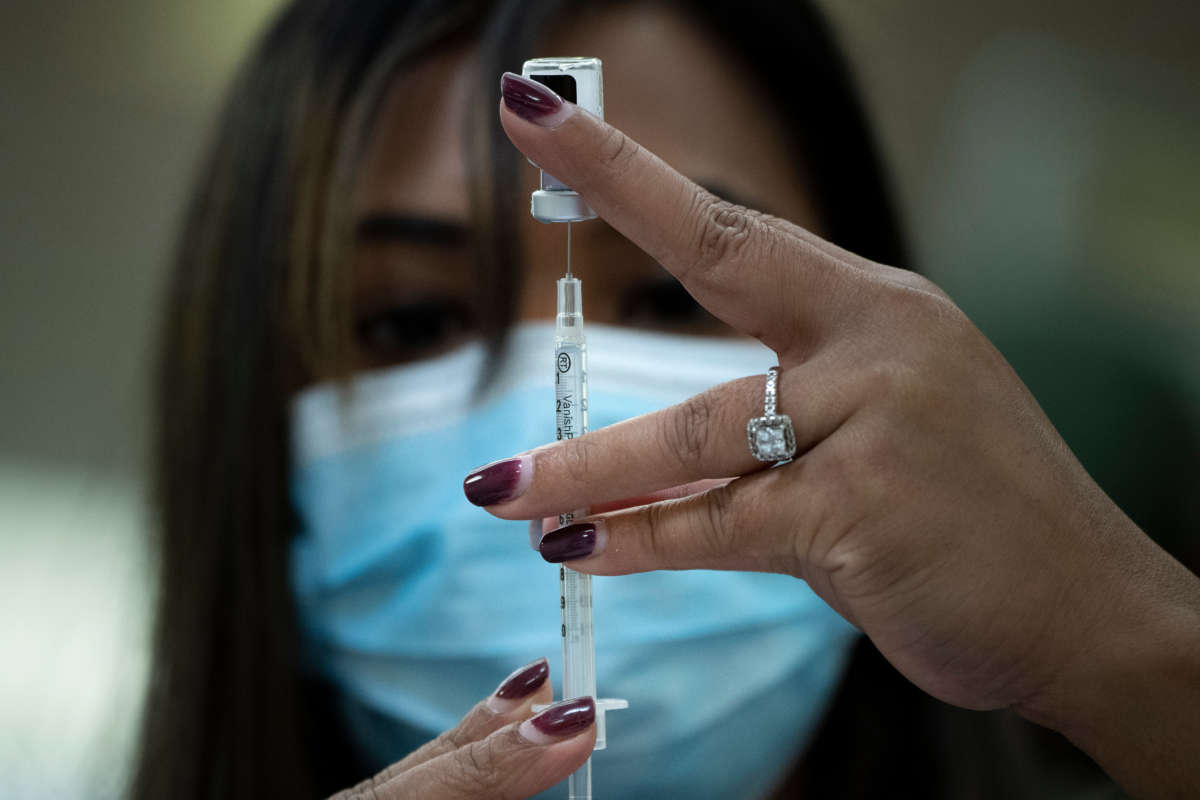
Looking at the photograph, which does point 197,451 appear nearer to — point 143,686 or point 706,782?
point 143,686

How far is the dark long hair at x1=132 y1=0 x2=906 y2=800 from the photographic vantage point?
1.32 meters

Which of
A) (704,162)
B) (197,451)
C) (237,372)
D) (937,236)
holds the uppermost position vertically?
(704,162)

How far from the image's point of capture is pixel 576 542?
640 mm

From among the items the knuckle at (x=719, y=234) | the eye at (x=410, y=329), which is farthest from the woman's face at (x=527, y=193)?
the knuckle at (x=719, y=234)

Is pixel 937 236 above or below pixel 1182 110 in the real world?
below

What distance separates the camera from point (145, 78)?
54.7 inches

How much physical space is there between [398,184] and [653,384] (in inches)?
18.7

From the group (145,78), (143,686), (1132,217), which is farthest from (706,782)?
(145,78)

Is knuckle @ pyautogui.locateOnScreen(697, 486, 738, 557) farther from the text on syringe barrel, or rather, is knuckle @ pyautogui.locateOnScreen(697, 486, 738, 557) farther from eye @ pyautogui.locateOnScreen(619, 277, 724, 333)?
eye @ pyautogui.locateOnScreen(619, 277, 724, 333)

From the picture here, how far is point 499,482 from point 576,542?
74 millimetres

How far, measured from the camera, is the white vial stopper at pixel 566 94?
63 cm

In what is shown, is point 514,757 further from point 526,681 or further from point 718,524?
point 718,524

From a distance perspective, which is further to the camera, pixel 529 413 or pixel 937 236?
pixel 937 236

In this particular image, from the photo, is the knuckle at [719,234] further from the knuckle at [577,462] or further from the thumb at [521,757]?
the thumb at [521,757]
